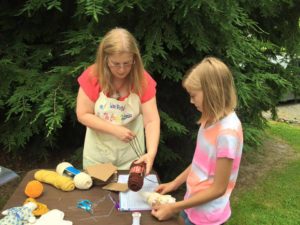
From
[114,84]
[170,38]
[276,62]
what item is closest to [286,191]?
[276,62]

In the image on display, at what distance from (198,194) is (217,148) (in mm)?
242

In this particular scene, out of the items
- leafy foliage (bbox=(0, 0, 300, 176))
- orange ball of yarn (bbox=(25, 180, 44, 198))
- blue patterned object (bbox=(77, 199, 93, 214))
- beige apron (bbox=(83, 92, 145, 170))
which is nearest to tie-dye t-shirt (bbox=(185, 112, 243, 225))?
blue patterned object (bbox=(77, 199, 93, 214))

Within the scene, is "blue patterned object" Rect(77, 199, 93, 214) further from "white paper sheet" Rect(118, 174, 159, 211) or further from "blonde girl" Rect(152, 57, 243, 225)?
"blonde girl" Rect(152, 57, 243, 225)

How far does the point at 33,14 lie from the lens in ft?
12.5

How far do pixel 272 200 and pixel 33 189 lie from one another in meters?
2.96

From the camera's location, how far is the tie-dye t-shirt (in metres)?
1.83

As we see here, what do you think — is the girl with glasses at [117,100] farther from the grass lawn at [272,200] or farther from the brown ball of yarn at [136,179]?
the grass lawn at [272,200]

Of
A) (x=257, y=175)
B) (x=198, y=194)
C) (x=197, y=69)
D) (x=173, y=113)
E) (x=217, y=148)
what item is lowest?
(x=257, y=175)

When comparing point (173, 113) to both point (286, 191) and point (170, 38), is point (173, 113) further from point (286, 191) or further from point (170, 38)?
point (286, 191)

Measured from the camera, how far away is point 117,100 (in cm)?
243

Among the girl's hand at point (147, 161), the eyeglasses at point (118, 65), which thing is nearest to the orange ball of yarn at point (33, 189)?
the girl's hand at point (147, 161)

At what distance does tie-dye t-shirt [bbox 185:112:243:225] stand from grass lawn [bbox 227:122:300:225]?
1.95 meters

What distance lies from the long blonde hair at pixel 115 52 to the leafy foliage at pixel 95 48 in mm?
692

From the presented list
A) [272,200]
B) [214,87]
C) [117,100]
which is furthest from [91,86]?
[272,200]
